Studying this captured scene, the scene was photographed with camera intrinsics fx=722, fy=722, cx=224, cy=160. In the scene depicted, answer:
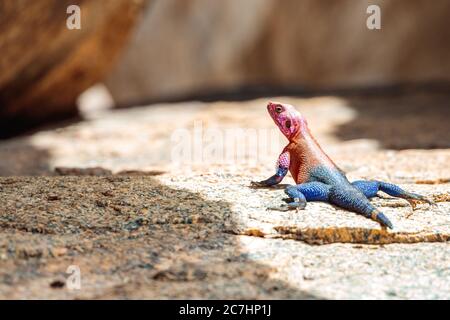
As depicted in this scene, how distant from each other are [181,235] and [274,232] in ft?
1.63

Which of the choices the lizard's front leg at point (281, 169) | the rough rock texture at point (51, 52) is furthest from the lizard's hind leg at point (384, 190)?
the rough rock texture at point (51, 52)

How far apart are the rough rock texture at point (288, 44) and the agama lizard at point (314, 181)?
30.3 feet

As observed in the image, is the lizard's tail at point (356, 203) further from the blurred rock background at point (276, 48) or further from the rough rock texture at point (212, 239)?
the blurred rock background at point (276, 48)

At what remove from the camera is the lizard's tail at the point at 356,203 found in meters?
3.98

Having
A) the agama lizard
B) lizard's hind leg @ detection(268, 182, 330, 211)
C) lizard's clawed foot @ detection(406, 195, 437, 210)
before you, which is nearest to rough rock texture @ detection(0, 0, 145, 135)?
the agama lizard

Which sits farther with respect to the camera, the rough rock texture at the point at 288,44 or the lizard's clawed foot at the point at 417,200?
the rough rock texture at the point at 288,44

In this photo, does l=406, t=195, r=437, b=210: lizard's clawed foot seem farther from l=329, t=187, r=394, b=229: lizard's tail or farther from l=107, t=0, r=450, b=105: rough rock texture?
l=107, t=0, r=450, b=105: rough rock texture

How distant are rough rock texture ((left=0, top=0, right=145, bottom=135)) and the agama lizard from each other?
142 inches

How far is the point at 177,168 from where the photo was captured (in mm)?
6008

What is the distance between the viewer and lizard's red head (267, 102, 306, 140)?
15.0 feet

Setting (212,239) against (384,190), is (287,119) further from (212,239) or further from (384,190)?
(212,239)

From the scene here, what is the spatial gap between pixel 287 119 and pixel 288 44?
33.6ft

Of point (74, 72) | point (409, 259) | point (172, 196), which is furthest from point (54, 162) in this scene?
point (409, 259)

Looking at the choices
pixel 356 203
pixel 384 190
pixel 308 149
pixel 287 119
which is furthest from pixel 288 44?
pixel 356 203
